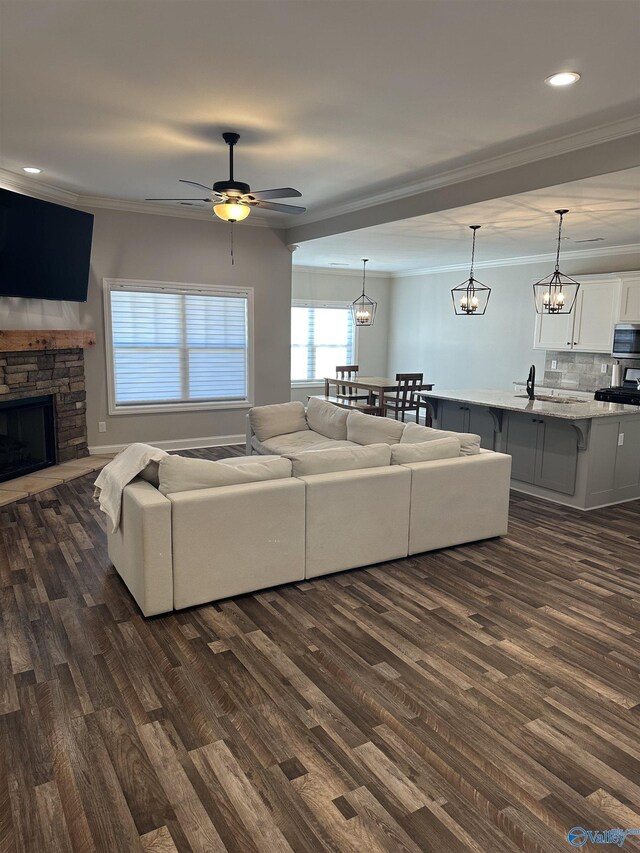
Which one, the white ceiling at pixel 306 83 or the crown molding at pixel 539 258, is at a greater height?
the white ceiling at pixel 306 83

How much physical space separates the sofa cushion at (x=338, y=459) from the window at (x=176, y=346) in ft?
13.0

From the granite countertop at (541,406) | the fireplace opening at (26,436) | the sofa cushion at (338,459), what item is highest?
the granite countertop at (541,406)

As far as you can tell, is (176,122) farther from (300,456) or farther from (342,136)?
(300,456)

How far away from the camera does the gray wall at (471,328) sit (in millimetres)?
8680

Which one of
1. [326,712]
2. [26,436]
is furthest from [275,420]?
[326,712]

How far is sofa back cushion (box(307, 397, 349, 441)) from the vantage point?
5.71 meters

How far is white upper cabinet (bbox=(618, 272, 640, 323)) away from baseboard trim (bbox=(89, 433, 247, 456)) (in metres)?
4.96

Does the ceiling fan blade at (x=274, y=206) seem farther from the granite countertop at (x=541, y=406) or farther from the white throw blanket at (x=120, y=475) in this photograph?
the granite countertop at (x=541, y=406)

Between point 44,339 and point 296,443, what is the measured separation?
2.78 metres

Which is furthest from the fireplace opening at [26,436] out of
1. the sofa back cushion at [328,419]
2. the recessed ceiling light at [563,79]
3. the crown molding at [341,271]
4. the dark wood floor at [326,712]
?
the crown molding at [341,271]

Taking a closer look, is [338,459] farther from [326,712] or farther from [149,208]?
[149,208]

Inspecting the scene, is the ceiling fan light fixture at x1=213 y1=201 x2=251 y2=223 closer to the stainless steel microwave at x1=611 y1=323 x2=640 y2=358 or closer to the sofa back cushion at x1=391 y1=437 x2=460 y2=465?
the sofa back cushion at x1=391 y1=437 x2=460 y2=465

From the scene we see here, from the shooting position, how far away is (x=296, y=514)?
3.59 metres

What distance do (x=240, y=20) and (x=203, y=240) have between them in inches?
187
